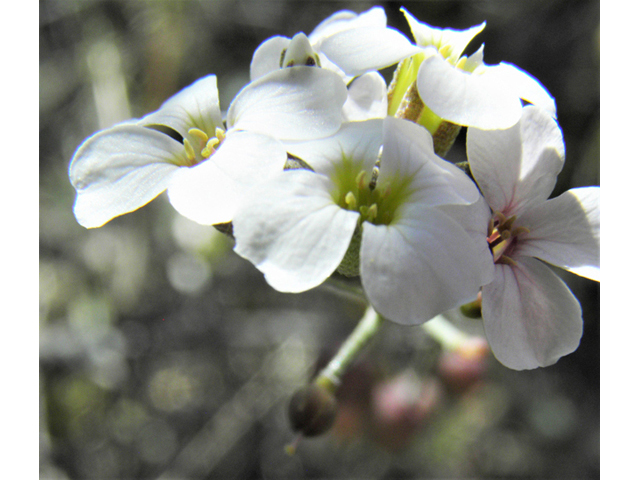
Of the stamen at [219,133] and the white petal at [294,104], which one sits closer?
the white petal at [294,104]

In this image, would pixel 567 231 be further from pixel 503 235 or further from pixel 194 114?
pixel 194 114

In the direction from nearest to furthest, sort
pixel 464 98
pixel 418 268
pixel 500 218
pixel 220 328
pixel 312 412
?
pixel 418 268
pixel 464 98
pixel 500 218
pixel 312 412
pixel 220 328

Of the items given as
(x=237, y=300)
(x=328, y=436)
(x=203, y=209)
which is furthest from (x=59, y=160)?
(x=203, y=209)

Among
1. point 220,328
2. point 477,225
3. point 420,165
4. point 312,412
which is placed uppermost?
point 420,165

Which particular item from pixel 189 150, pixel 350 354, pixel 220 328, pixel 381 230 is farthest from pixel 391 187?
pixel 220 328

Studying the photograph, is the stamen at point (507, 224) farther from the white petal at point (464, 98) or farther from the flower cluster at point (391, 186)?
the white petal at point (464, 98)

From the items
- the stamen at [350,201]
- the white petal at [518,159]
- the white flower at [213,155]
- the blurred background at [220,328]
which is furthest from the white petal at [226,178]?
the blurred background at [220,328]

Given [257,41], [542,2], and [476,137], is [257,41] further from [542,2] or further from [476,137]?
[476,137]
